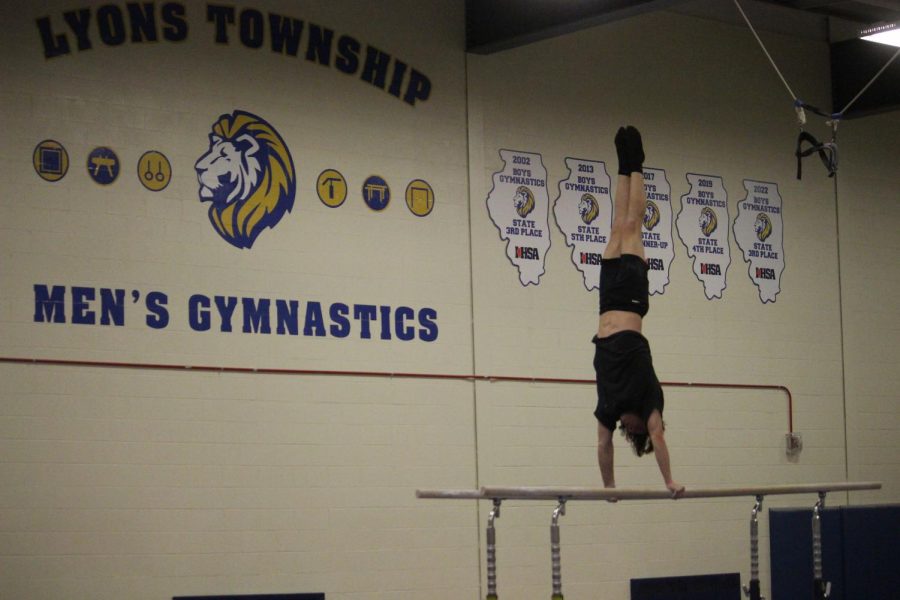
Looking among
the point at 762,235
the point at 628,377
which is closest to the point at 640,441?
the point at 628,377

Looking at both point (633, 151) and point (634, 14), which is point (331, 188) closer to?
point (634, 14)

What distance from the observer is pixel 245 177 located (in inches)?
420

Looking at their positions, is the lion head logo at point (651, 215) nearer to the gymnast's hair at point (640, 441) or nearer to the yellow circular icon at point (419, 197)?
the yellow circular icon at point (419, 197)

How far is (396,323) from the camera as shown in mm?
11227

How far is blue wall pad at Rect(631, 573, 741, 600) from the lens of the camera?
12.3m

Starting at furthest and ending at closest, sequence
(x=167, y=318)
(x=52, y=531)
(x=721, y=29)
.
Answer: (x=721, y=29)
(x=167, y=318)
(x=52, y=531)

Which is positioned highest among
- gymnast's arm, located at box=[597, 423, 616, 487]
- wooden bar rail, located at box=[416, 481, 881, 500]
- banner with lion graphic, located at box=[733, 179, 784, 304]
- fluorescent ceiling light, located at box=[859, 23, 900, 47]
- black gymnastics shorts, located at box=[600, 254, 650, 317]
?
fluorescent ceiling light, located at box=[859, 23, 900, 47]

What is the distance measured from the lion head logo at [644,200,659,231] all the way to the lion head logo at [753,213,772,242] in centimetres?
147

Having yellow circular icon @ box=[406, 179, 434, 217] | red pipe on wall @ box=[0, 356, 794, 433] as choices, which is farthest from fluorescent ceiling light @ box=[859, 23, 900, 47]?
yellow circular icon @ box=[406, 179, 434, 217]

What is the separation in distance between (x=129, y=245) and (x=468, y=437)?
3722mm

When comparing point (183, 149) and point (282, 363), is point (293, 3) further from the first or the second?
point (282, 363)

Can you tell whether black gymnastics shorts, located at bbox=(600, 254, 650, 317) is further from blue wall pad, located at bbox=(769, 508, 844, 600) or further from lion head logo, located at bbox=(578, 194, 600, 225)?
blue wall pad, located at bbox=(769, 508, 844, 600)

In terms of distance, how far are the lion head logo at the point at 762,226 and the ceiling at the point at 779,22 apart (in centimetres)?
189

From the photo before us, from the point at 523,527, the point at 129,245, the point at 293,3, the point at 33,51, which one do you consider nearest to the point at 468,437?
the point at 523,527
